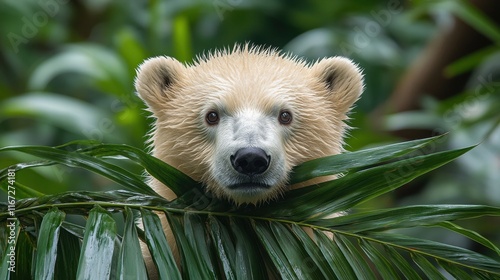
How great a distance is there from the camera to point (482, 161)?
15.1 feet

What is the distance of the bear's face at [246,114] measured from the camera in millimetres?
2059

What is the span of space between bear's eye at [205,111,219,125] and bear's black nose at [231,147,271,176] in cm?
24

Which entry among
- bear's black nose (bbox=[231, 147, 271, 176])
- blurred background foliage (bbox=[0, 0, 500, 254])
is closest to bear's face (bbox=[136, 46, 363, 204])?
bear's black nose (bbox=[231, 147, 271, 176])

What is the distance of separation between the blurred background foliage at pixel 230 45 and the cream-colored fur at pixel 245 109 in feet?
1.70

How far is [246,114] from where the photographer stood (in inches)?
85.0

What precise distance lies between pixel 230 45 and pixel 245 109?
459 centimetres

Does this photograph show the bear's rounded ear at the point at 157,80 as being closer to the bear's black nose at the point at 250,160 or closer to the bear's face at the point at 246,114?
the bear's face at the point at 246,114

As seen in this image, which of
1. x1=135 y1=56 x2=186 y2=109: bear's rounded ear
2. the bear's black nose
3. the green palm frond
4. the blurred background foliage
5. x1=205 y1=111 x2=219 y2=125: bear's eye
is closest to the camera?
the green palm frond

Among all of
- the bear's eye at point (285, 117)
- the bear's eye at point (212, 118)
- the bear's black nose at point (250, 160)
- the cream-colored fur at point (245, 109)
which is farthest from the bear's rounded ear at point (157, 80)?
the bear's black nose at point (250, 160)

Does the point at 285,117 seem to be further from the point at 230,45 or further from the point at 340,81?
the point at 230,45

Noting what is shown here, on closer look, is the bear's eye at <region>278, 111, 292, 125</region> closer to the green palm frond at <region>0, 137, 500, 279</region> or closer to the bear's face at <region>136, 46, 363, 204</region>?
the bear's face at <region>136, 46, 363, 204</region>

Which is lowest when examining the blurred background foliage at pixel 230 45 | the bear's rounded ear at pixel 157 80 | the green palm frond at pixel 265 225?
the green palm frond at pixel 265 225

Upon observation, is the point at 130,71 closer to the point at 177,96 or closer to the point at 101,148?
the point at 177,96

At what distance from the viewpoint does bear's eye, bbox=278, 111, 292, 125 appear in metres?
2.26
